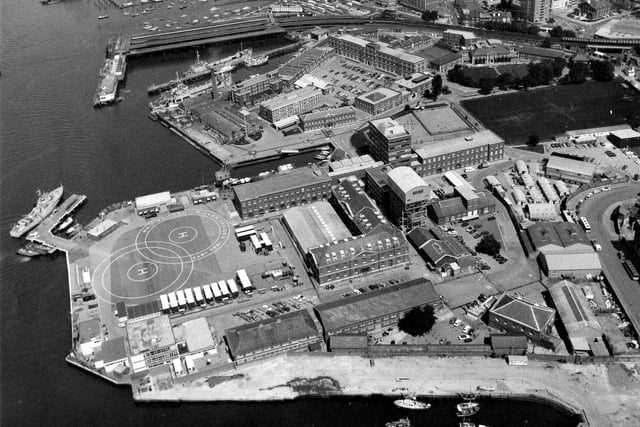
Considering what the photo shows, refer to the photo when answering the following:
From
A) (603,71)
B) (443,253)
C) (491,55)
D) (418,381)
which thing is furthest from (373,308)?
(491,55)

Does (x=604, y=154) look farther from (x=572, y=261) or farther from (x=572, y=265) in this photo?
(x=572, y=265)

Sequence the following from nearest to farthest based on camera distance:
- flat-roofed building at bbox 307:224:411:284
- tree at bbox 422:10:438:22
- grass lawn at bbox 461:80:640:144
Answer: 1. flat-roofed building at bbox 307:224:411:284
2. grass lawn at bbox 461:80:640:144
3. tree at bbox 422:10:438:22

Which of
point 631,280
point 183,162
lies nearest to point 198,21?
point 183,162

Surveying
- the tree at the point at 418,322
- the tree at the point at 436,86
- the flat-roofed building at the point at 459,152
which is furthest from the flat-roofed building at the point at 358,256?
the tree at the point at 436,86

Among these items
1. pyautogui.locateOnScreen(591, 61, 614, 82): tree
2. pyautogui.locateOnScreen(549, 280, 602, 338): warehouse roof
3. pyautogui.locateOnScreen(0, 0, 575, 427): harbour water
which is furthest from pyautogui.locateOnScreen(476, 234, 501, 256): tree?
pyautogui.locateOnScreen(591, 61, 614, 82): tree

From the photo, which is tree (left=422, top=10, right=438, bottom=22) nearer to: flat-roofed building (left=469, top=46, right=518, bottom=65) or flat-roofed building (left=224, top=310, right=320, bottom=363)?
flat-roofed building (left=469, top=46, right=518, bottom=65)
